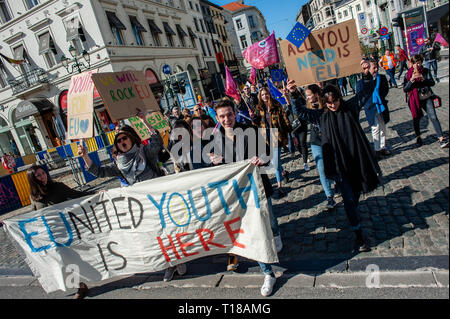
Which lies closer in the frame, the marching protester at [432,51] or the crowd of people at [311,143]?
the marching protester at [432,51]

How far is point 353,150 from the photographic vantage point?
3.21 meters

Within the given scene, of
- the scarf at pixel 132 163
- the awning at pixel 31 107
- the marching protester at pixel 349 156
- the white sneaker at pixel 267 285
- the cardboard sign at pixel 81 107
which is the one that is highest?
the awning at pixel 31 107

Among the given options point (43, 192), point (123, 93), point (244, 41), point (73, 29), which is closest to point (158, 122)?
point (123, 93)

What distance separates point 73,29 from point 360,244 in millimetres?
23038

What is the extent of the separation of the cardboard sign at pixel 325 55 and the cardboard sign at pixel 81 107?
290cm

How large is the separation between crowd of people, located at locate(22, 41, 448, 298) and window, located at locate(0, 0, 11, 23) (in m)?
26.0

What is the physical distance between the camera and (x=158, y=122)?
7.04m

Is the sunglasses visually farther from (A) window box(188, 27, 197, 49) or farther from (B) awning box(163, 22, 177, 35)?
(A) window box(188, 27, 197, 49)

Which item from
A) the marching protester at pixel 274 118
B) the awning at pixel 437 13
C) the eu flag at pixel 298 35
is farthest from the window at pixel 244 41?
the awning at pixel 437 13

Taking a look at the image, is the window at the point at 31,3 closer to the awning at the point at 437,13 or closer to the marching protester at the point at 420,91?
the marching protester at the point at 420,91

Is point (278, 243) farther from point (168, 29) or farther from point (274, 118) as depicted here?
point (168, 29)

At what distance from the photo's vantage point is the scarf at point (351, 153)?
3203mm

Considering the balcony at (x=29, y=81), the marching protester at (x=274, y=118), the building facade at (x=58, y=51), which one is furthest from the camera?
the balcony at (x=29, y=81)

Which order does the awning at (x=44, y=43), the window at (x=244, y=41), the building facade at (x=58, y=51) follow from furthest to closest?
the window at (x=244, y=41) → the awning at (x=44, y=43) → the building facade at (x=58, y=51)
